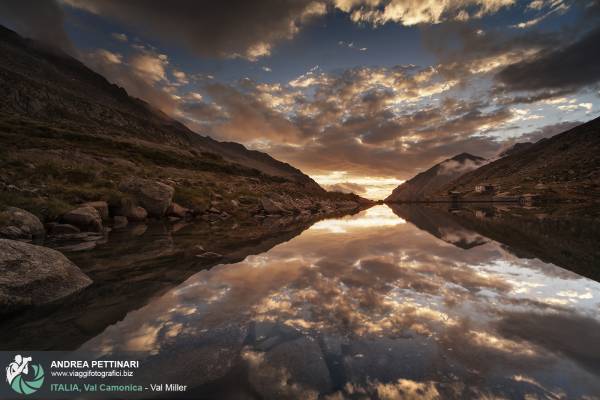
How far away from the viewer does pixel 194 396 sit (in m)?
2.88

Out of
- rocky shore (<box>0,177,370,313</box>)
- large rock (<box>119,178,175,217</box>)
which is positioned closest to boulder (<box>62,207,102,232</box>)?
rocky shore (<box>0,177,370,313</box>)

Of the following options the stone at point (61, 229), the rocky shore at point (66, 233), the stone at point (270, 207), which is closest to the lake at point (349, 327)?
the rocky shore at point (66, 233)

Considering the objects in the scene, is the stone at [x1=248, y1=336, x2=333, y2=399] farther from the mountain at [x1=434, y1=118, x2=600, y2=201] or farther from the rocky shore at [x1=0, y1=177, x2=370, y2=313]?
the mountain at [x1=434, y1=118, x2=600, y2=201]

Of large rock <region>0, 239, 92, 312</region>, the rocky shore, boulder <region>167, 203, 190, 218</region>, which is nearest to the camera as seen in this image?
large rock <region>0, 239, 92, 312</region>

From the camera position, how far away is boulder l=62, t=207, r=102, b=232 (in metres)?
14.6

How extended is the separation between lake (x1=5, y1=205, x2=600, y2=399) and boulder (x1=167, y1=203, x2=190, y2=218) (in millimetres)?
16373

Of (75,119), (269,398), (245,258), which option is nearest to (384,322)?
(269,398)

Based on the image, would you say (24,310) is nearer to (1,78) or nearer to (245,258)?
(245,258)

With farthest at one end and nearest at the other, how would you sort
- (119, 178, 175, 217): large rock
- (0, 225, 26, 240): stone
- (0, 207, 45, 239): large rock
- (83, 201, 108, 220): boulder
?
(119, 178, 175, 217): large rock < (83, 201, 108, 220): boulder < (0, 207, 45, 239): large rock < (0, 225, 26, 240): stone

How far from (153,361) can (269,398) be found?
1692 mm

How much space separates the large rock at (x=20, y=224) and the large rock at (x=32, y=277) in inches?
280

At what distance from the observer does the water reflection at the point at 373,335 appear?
3.09m

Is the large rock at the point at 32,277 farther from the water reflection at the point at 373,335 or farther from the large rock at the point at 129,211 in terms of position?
the large rock at the point at 129,211

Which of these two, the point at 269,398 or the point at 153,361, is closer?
the point at 269,398
